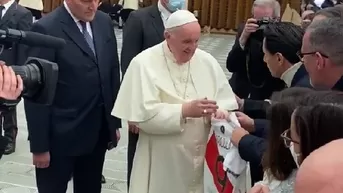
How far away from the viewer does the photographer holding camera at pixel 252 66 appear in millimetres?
4188

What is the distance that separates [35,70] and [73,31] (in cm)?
115

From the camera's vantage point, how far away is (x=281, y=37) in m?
3.32

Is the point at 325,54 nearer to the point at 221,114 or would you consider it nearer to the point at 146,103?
the point at 221,114

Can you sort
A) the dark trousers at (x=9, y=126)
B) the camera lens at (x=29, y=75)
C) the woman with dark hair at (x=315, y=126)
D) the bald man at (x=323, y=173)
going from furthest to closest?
1. the dark trousers at (x=9, y=126)
2. the camera lens at (x=29, y=75)
3. the woman with dark hair at (x=315, y=126)
4. the bald man at (x=323, y=173)

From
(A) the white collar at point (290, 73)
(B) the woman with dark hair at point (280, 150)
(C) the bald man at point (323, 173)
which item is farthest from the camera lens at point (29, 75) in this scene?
(A) the white collar at point (290, 73)

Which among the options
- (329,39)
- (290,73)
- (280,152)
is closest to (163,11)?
(290,73)

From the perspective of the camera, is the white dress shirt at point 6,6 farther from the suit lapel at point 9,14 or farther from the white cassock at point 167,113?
the white cassock at point 167,113

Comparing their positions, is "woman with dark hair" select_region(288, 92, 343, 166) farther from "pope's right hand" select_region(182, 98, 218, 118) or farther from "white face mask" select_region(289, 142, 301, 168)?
"pope's right hand" select_region(182, 98, 218, 118)

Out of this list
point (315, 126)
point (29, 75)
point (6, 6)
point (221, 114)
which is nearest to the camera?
point (315, 126)

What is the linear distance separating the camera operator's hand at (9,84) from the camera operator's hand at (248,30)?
228 centimetres

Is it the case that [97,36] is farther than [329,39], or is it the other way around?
[97,36]

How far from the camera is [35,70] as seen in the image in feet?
8.08

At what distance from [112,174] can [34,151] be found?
1.89 meters

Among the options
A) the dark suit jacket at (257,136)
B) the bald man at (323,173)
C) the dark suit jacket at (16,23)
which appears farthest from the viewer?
the dark suit jacket at (16,23)
